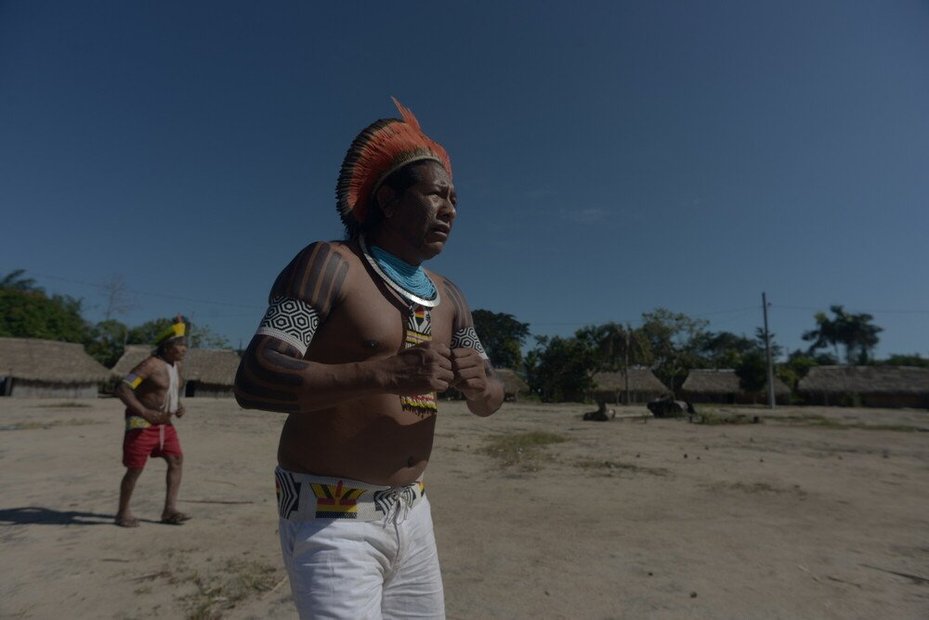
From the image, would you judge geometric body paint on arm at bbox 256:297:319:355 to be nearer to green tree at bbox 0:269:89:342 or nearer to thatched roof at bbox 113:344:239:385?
→ thatched roof at bbox 113:344:239:385

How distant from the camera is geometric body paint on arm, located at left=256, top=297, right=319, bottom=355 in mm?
1379

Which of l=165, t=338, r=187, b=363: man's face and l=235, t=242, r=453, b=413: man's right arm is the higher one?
l=165, t=338, r=187, b=363: man's face

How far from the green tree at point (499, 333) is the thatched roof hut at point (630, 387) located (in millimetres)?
15110

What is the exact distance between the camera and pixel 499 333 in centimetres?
7069

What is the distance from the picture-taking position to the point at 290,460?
5.06 feet

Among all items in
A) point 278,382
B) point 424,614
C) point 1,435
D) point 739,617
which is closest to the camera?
point 278,382

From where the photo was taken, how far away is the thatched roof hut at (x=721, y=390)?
146 ft

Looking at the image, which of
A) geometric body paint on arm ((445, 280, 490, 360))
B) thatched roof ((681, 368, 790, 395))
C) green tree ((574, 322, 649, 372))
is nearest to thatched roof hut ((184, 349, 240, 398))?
green tree ((574, 322, 649, 372))

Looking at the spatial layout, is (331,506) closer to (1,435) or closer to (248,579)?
(248,579)

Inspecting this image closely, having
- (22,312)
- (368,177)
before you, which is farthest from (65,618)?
(22,312)

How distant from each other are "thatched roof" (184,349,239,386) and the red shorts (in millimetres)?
35392

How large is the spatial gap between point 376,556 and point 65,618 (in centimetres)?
312

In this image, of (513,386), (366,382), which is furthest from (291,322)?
(513,386)

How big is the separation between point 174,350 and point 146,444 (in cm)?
102
